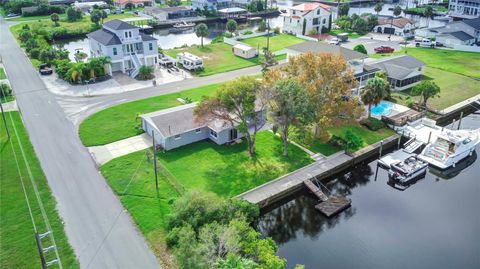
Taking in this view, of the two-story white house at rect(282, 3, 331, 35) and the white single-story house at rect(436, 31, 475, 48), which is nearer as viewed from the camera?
the white single-story house at rect(436, 31, 475, 48)

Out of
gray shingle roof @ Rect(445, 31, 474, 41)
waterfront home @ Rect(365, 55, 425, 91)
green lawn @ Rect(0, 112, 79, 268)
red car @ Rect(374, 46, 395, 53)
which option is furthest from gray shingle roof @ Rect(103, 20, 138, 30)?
gray shingle roof @ Rect(445, 31, 474, 41)

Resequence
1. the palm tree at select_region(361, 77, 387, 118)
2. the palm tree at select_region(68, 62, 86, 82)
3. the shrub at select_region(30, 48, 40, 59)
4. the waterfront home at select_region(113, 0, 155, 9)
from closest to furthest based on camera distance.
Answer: the palm tree at select_region(361, 77, 387, 118) → the palm tree at select_region(68, 62, 86, 82) → the shrub at select_region(30, 48, 40, 59) → the waterfront home at select_region(113, 0, 155, 9)

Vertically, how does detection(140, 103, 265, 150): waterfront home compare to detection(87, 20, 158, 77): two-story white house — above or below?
below

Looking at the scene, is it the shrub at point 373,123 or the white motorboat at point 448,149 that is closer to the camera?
the white motorboat at point 448,149

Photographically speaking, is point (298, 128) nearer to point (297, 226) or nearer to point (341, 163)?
point (341, 163)

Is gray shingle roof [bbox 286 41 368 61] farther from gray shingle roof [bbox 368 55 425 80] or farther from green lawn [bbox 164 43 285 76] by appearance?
green lawn [bbox 164 43 285 76]

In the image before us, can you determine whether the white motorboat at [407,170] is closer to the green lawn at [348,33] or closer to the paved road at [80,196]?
the paved road at [80,196]

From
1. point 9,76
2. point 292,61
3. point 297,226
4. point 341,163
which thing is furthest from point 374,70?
point 9,76

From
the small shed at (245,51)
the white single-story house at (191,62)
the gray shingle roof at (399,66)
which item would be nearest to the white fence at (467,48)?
the gray shingle roof at (399,66)
